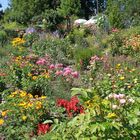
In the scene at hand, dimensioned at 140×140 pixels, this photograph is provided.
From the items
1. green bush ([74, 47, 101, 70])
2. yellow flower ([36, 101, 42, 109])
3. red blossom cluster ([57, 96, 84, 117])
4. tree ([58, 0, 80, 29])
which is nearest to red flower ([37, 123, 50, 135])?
yellow flower ([36, 101, 42, 109])

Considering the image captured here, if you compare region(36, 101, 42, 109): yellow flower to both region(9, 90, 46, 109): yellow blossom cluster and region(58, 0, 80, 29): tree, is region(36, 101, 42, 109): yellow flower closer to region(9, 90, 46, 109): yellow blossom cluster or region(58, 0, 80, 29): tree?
region(9, 90, 46, 109): yellow blossom cluster

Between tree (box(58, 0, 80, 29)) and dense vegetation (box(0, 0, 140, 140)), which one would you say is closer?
dense vegetation (box(0, 0, 140, 140))

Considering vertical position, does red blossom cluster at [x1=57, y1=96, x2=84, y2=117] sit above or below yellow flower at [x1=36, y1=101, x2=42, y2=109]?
below

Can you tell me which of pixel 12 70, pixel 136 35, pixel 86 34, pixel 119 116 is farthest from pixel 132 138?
pixel 86 34

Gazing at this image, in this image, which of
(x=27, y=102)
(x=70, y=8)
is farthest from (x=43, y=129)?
(x=70, y=8)

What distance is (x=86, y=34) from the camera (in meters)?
19.9

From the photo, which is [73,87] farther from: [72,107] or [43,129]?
[43,129]

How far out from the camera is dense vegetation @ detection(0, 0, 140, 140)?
3.95 metres

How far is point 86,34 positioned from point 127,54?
617 centimetres

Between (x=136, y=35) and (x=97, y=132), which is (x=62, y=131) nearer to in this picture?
(x=97, y=132)

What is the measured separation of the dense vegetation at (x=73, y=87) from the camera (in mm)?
3953

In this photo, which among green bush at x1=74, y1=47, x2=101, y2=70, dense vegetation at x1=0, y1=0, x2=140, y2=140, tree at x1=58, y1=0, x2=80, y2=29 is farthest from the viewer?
tree at x1=58, y1=0, x2=80, y2=29

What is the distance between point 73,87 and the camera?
9758 millimetres

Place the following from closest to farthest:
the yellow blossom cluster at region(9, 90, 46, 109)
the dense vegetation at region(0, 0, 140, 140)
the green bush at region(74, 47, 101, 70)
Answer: the dense vegetation at region(0, 0, 140, 140), the yellow blossom cluster at region(9, 90, 46, 109), the green bush at region(74, 47, 101, 70)
